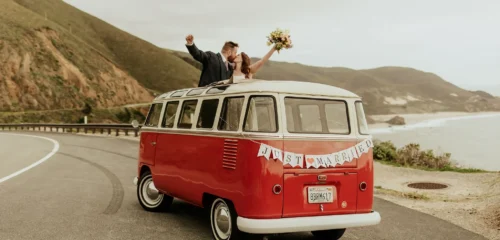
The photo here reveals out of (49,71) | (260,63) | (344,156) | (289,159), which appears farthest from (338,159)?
(49,71)

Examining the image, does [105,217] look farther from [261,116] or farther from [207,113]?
[261,116]

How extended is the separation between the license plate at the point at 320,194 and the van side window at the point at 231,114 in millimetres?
1077

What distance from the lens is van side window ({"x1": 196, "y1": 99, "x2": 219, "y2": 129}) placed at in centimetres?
616

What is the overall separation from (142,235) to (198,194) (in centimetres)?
87

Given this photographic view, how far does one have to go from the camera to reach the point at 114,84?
291 ft

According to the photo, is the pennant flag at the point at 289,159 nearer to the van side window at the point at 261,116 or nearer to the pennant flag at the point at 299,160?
the pennant flag at the point at 299,160

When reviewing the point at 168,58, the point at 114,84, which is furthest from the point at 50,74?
the point at 168,58

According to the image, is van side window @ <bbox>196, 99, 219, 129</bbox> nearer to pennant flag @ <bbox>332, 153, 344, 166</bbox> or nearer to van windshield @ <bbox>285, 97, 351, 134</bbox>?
van windshield @ <bbox>285, 97, 351, 134</bbox>

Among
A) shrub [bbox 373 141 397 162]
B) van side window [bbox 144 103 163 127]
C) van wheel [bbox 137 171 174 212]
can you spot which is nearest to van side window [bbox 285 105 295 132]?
van side window [bbox 144 103 163 127]

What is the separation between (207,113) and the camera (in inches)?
249

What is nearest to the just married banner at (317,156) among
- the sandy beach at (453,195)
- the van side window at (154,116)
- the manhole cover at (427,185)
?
the sandy beach at (453,195)

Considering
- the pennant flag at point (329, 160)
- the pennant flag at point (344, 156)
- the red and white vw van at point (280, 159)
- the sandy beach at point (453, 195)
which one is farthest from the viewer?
the sandy beach at point (453, 195)

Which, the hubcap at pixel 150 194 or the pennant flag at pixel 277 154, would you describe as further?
the hubcap at pixel 150 194

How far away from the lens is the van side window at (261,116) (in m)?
5.49
